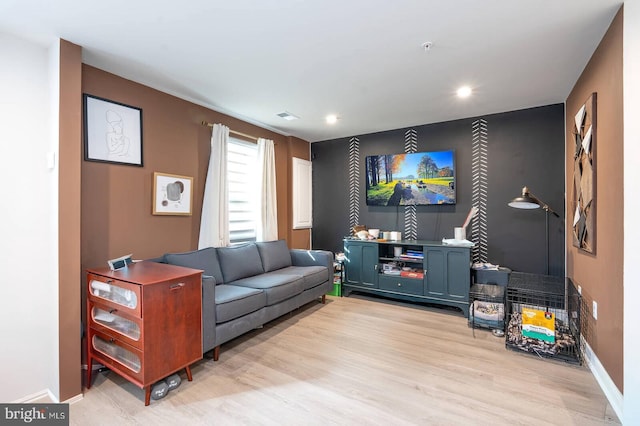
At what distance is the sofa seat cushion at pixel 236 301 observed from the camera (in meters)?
2.53

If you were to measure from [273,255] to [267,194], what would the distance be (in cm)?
87

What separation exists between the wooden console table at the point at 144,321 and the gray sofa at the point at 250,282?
19 cm

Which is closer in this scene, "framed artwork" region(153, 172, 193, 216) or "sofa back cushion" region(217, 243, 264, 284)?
"framed artwork" region(153, 172, 193, 216)

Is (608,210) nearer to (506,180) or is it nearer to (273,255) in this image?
(506,180)

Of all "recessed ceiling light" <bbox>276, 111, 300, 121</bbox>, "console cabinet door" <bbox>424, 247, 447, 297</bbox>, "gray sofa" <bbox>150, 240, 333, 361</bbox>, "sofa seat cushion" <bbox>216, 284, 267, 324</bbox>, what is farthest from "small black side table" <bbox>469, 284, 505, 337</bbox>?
"recessed ceiling light" <bbox>276, 111, 300, 121</bbox>

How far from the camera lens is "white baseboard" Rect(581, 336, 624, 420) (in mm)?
1845

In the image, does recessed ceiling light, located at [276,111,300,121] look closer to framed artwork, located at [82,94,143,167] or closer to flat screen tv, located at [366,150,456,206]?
flat screen tv, located at [366,150,456,206]

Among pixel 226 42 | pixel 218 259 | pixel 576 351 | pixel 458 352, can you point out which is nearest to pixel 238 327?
pixel 218 259

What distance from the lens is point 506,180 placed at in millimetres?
3797

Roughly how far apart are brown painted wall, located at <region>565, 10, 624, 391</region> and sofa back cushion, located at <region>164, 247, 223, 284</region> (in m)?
3.23

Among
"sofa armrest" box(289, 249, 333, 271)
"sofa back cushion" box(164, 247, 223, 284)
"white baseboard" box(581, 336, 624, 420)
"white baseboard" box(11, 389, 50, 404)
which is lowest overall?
"white baseboard" box(11, 389, 50, 404)

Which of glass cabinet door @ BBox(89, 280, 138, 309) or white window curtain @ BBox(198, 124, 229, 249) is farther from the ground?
white window curtain @ BBox(198, 124, 229, 249)

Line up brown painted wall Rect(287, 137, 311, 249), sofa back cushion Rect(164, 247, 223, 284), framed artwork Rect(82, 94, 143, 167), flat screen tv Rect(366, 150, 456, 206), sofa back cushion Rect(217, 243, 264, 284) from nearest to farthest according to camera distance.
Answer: framed artwork Rect(82, 94, 143, 167), sofa back cushion Rect(164, 247, 223, 284), sofa back cushion Rect(217, 243, 264, 284), flat screen tv Rect(366, 150, 456, 206), brown painted wall Rect(287, 137, 311, 249)

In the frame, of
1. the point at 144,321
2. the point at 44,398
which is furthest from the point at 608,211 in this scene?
the point at 44,398
